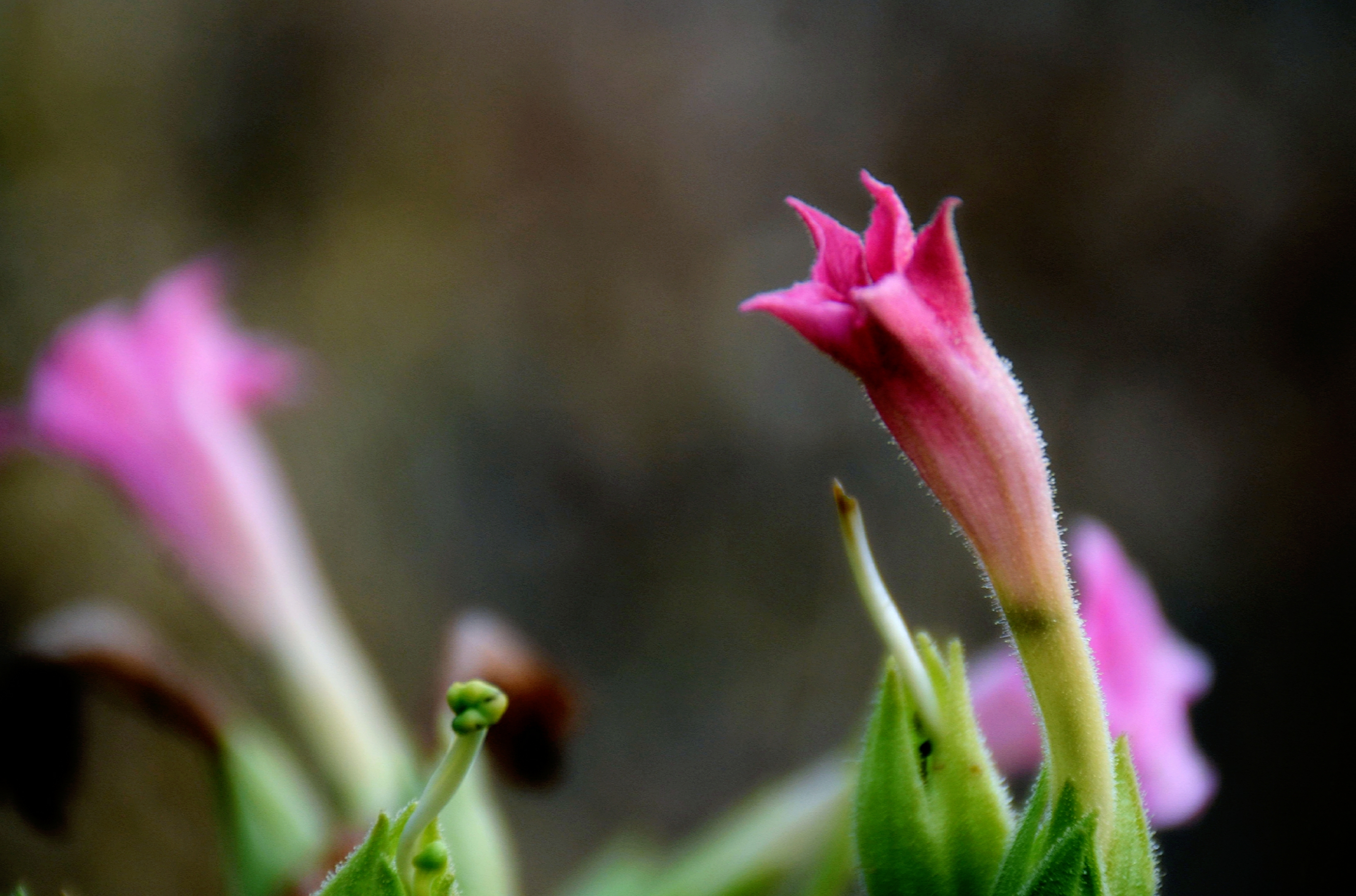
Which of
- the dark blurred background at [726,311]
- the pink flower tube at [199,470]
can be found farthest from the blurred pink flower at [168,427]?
the dark blurred background at [726,311]

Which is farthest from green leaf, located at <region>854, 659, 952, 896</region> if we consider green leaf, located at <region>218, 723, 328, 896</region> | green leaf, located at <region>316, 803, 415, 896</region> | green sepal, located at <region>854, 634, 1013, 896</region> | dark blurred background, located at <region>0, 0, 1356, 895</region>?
dark blurred background, located at <region>0, 0, 1356, 895</region>

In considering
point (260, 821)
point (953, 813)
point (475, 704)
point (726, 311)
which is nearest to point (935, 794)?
point (953, 813)

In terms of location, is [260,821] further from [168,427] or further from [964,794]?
[964,794]

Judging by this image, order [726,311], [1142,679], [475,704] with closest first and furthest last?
[475,704] → [1142,679] → [726,311]

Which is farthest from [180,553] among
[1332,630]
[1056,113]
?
[1332,630]

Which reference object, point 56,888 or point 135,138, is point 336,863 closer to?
point 56,888

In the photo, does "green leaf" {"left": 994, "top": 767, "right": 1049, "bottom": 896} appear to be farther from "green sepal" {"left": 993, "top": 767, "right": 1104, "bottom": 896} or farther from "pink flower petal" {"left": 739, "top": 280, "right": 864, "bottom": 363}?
"pink flower petal" {"left": 739, "top": 280, "right": 864, "bottom": 363}

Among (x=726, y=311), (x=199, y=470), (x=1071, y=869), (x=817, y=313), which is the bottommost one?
(x=1071, y=869)
